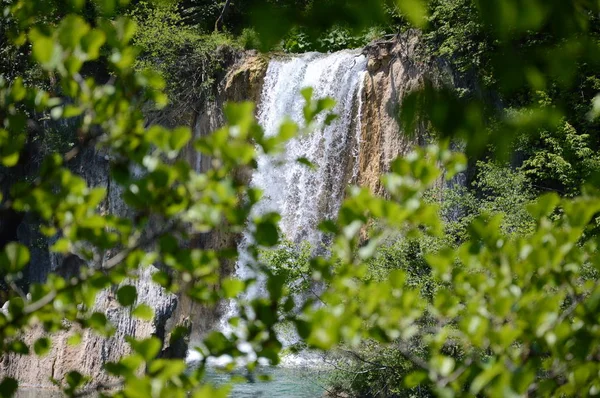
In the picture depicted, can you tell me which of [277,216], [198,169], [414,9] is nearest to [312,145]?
[198,169]

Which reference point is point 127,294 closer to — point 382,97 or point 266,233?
point 266,233

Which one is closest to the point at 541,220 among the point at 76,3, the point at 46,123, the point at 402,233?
the point at 76,3

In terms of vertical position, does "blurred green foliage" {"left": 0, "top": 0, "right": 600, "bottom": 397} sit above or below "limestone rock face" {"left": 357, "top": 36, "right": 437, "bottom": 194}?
below

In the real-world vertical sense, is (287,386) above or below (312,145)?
below

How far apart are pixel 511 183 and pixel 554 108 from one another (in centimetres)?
983

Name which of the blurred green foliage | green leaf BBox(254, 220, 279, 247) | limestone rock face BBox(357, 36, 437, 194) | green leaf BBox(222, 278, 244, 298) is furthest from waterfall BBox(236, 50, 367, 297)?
green leaf BBox(254, 220, 279, 247)

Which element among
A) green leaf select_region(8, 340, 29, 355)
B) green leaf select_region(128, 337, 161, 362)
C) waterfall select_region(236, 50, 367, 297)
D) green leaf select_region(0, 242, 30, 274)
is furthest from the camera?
waterfall select_region(236, 50, 367, 297)

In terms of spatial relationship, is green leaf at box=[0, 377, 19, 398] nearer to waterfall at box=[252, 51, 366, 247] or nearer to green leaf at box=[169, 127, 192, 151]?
green leaf at box=[169, 127, 192, 151]

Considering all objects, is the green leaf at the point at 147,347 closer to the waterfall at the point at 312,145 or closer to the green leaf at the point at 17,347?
the green leaf at the point at 17,347

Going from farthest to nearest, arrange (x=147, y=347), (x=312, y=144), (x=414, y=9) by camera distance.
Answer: (x=312, y=144) → (x=147, y=347) → (x=414, y=9)

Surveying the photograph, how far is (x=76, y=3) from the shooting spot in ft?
6.23

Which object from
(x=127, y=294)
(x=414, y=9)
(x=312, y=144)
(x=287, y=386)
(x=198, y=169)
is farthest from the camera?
(x=198, y=169)

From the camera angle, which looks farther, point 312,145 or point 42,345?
point 312,145

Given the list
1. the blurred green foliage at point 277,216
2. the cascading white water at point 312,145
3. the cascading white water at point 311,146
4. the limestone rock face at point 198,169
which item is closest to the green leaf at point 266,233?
the blurred green foliage at point 277,216
